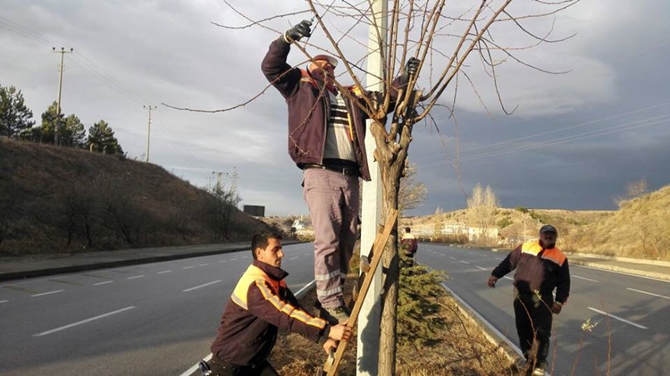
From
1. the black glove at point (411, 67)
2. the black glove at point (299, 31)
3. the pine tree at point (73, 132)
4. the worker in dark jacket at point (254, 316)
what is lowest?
the worker in dark jacket at point (254, 316)

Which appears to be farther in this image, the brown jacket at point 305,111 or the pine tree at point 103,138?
the pine tree at point 103,138

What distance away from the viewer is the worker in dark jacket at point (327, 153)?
3262 millimetres

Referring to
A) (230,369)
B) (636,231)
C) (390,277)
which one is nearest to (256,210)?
(636,231)

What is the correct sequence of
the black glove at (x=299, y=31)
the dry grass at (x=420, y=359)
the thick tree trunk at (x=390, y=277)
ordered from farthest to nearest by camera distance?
the dry grass at (x=420, y=359), the black glove at (x=299, y=31), the thick tree trunk at (x=390, y=277)

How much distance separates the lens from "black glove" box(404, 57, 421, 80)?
3.12 m

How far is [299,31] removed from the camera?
3033 millimetres

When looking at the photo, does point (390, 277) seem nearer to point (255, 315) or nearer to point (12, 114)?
point (255, 315)

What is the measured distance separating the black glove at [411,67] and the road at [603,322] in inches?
85.4

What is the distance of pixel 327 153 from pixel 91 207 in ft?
99.0

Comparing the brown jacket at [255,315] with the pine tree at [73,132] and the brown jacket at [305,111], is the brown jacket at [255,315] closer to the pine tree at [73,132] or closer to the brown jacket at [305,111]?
the brown jacket at [305,111]

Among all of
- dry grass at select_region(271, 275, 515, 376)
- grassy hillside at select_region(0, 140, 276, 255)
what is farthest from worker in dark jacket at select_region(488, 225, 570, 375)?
grassy hillside at select_region(0, 140, 276, 255)

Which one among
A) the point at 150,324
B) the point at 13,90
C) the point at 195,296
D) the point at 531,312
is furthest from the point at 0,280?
the point at 13,90

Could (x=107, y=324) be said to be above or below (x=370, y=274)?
below

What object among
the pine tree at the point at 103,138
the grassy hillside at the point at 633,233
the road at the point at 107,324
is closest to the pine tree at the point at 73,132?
the pine tree at the point at 103,138
